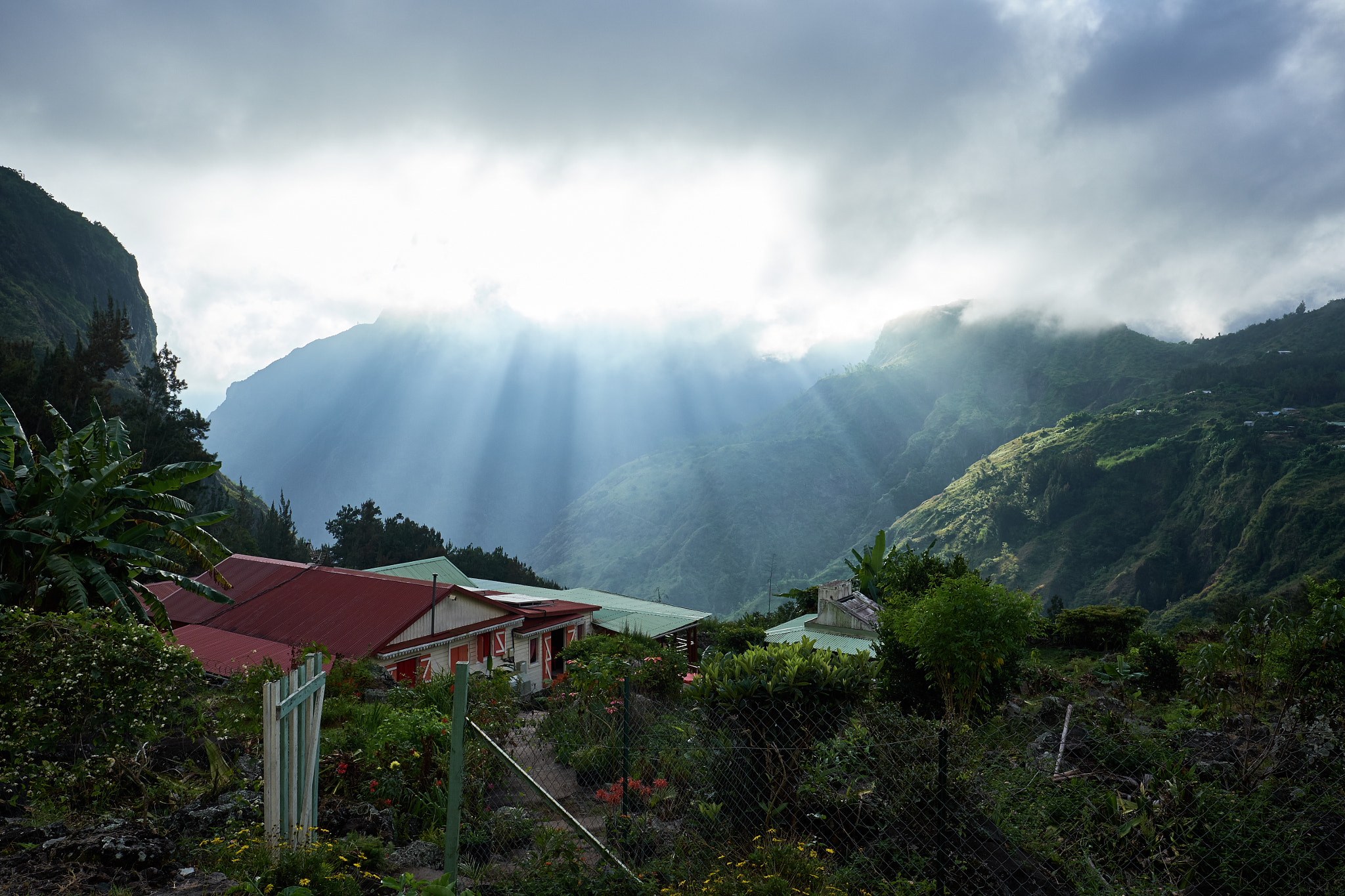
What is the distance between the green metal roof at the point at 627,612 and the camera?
2753 centimetres

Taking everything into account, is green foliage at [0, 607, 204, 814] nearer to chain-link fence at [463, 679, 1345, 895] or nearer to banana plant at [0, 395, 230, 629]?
banana plant at [0, 395, 230, 629]

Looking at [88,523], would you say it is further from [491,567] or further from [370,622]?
[491,567]

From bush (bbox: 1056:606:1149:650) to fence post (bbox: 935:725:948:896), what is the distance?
74.1 ft

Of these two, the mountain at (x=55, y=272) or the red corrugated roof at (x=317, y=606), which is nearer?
the red corrugated roof at (x=317, y=606)

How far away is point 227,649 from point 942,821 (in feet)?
61.9

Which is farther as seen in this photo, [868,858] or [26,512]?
[26,512]

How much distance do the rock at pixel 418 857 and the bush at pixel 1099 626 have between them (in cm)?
2421

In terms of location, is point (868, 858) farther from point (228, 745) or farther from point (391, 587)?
point (391, 587)

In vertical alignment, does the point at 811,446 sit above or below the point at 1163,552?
above

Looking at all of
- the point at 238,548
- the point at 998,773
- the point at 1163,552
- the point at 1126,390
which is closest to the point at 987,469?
the point at 1163,552

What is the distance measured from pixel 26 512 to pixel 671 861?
11241mm

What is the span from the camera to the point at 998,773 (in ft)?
17.9

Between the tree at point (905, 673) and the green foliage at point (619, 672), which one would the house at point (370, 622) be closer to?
the green foliage at point (619, 672)

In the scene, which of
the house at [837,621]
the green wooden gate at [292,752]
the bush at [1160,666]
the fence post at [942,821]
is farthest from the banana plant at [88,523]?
the bush at [1160,666]
